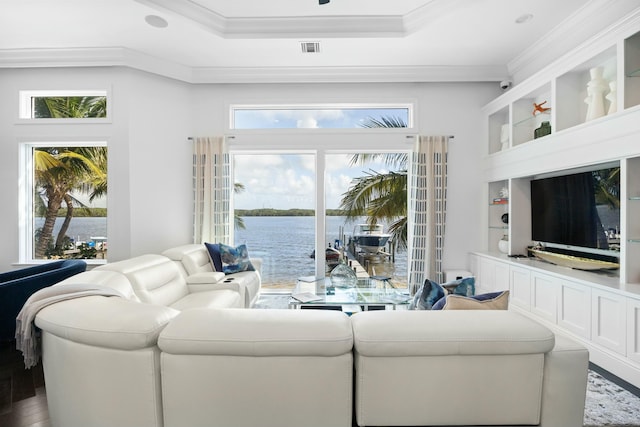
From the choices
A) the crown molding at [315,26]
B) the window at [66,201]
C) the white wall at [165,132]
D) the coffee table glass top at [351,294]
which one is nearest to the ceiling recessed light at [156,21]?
the crown molding at [315,26]

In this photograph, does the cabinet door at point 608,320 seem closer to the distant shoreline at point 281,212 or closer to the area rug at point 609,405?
the area rug at point 609,405

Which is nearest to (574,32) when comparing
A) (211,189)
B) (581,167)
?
(581,167)

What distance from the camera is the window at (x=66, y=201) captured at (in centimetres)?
426

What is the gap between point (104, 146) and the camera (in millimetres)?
4246

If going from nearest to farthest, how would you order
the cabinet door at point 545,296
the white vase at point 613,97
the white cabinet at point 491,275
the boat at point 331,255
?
the white vase at point 613,97 < the cabinet door at point 545,296 < the white cabinet at point 491,275 < the boat at point 331,255

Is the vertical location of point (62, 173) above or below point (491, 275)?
above

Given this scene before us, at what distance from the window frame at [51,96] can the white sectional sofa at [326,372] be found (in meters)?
3.59

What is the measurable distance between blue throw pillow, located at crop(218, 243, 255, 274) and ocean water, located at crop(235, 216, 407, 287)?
0.63m

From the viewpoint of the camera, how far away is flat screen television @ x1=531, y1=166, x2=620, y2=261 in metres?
2.83

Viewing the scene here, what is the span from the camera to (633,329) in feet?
7.48

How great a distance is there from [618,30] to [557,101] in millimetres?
742

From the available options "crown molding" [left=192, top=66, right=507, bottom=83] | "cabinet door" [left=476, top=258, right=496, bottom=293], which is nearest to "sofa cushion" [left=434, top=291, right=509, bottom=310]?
"cabinet door" [left=476, top=258, right=496, bottom=293]

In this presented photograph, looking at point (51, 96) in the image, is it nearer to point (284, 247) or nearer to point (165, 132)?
point (165, 132)

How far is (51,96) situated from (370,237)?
180 inches
